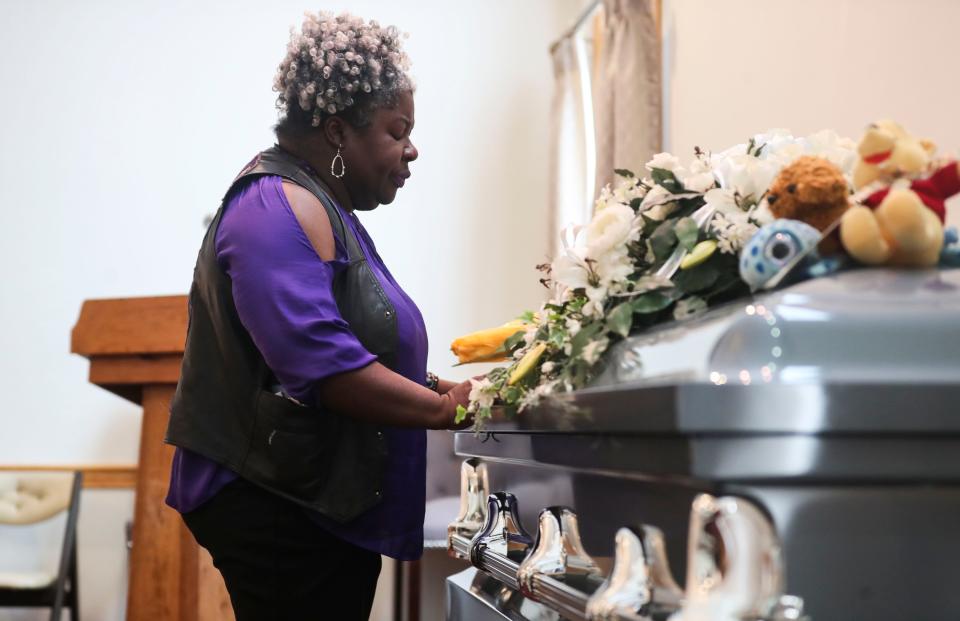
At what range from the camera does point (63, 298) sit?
4.89 meters

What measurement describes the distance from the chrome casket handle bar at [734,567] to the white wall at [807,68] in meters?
1.38

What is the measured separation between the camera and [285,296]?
1572mm

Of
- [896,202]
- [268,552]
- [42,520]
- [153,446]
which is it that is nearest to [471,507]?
[268,552]

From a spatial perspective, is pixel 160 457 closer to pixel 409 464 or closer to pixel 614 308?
pixel 409 464

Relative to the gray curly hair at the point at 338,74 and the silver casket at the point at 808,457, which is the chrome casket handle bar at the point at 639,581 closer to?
the silver casket at the point at 808,457

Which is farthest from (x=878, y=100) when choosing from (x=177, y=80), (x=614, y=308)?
(x=177, y=80)

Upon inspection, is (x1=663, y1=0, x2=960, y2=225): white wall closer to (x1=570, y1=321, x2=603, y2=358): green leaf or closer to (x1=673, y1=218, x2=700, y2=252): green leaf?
(x1=673, y1=218, x2=700, y2=252): green leaf

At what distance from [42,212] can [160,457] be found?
2.32 meters

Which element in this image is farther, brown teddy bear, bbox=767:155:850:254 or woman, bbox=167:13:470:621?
woman, bbox=167:13:470:621

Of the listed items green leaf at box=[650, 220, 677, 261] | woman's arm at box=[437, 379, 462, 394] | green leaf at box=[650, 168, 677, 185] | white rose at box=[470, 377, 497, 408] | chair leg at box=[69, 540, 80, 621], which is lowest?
chair leg at box=[69, 540, 80, 621]

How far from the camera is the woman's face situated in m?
1.91

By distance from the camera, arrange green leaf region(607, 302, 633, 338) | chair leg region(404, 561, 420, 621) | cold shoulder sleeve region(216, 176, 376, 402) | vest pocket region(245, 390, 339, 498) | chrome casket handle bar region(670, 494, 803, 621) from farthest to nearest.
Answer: chair leg region(404, 561, 420, 621), vest pocket region(245, 390, 339, 498), cold shoulder sleeve region(216, 176, 376, 402), green leaf region(607, 302, 633, 338), chrome casket handle bar region(670, 494, 803, 621)

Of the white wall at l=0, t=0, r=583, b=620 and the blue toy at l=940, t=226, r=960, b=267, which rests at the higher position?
the white wall at l=0, t=0, r=583, b=620

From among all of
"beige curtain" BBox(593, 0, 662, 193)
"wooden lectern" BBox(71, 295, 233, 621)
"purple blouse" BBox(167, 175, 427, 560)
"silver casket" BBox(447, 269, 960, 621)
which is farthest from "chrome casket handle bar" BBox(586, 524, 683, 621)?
"beige curtain" BBox(593, 0, 662, 193)
